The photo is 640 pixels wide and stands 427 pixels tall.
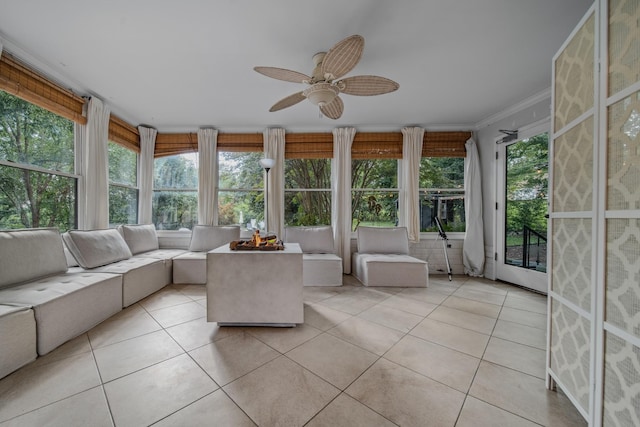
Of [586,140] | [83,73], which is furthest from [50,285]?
[586,140]

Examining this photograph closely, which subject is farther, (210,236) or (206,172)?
(206,172)

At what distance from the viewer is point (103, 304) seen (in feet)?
7.05

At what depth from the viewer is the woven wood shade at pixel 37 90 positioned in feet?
6.98

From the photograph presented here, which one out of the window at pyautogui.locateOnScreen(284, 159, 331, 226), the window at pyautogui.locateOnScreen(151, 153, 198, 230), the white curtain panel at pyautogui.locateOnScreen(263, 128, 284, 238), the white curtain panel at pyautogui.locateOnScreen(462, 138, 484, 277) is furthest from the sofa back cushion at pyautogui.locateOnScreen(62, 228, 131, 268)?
the white curtain panel at pyautogui.locateOnScreen(462, 138, 484, 277)

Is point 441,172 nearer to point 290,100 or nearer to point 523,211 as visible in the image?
point 523,211

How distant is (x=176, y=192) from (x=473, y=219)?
211 inches

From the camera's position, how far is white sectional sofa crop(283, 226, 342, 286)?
3.32 m

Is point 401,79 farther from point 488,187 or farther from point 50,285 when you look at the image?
point 50,285

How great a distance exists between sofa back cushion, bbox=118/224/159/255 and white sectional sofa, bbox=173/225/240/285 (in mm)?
592

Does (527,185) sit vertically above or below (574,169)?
above

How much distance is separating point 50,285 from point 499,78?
503 cm

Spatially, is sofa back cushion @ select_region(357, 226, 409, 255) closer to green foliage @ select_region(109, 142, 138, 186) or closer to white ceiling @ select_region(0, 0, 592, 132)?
white ceiling @ select_region(0, 0, 592, 132)

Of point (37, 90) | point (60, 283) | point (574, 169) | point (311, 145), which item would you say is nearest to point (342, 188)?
point (311, 145)

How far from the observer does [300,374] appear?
1.44 m
